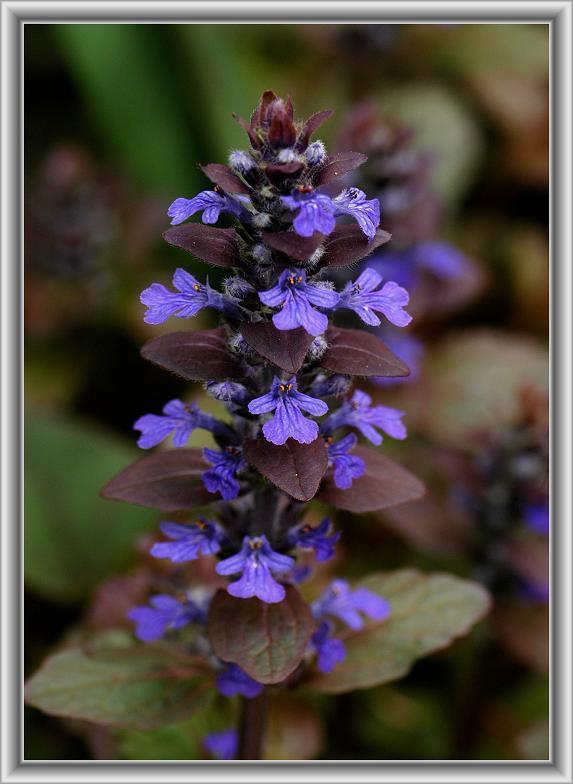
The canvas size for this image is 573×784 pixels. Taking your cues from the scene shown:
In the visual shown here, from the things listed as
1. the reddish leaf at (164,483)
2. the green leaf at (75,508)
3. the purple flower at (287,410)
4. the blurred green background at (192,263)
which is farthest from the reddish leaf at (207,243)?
the green leaf at (75,508)

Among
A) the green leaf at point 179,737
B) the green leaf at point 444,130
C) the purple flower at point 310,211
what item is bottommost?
the green leaf at point 179,737

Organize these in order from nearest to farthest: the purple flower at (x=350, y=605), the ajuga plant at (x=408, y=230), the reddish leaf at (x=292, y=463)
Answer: the reddish leaf at (x=292, y=463) → the purple flower at (x=350, y=605) → the ajuga plant at (x=408, y=230)

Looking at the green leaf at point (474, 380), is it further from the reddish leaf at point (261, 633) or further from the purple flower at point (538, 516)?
the reddish leaf at point (261, 633)

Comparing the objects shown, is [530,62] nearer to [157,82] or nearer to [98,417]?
[157,82]

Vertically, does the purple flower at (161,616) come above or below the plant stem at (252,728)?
above

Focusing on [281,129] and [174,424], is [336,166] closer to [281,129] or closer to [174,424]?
[281,129]

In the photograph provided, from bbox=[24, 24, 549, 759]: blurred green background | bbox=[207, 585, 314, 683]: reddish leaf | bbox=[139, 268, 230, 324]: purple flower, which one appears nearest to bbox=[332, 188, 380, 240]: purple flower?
bbox=[139, 268, 230, 324]: purple flower

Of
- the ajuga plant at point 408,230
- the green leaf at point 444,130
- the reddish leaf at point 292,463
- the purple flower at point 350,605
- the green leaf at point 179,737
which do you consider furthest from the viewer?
the green leaf at point 444,130

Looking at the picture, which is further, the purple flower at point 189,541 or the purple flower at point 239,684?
the purple flower at point 239,684
